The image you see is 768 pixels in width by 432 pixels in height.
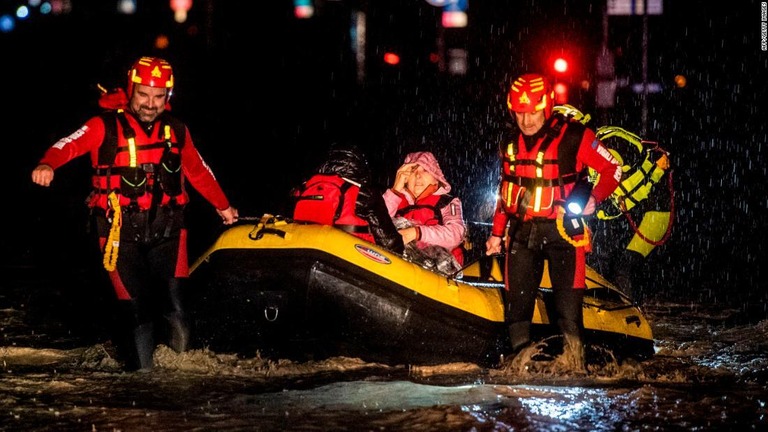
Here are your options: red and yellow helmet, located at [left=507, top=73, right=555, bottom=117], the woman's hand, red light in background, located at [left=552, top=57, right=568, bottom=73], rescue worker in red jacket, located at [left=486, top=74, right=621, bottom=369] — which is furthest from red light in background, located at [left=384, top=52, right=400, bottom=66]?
red and yellow helmet, located at [left=507, top=73, right=555, bottom=117]

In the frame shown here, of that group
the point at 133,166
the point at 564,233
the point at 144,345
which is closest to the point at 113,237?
the point at 133,166

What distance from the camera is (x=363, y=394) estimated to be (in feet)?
17.2

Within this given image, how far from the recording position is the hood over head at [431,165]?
716 cm

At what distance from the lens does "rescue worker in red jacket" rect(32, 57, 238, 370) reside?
18.3ft

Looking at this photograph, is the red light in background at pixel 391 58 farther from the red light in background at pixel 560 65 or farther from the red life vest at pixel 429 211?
the red life vest at pixel 429 211

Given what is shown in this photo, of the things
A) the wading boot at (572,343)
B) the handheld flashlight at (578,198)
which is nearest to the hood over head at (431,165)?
the handheld flashlight at (578,198)

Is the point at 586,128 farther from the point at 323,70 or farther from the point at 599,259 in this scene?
the point at 323,70

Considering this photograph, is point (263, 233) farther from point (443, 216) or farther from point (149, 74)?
point (443, 216)

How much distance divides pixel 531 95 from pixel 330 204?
1523 mm

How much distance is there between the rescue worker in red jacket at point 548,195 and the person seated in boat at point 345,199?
0.91 metres

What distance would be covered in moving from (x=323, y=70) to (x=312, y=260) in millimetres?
16249

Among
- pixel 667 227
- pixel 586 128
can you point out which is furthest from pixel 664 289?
pixel 586 128

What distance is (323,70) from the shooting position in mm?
21547

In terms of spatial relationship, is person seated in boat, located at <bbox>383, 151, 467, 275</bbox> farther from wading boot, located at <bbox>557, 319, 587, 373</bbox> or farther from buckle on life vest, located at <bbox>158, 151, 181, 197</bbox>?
buckle on life vest, located at <bbox>158, 151, 181, 197</bbox>
